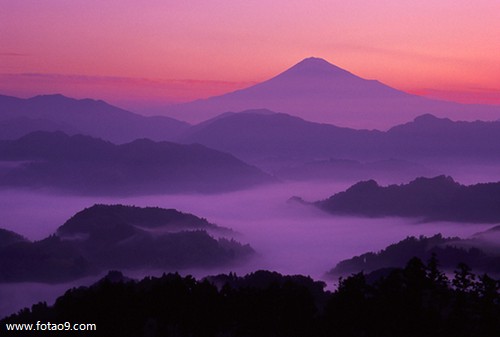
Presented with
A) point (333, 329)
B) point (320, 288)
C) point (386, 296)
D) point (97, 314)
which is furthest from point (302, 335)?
point (320, 288)

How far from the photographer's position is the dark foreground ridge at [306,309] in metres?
50.6

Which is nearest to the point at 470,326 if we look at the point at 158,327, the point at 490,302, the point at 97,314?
the point at 490,302

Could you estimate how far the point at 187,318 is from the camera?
65.3 meters

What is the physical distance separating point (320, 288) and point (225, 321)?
74.9 m

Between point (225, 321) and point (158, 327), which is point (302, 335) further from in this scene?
point (158, 327)

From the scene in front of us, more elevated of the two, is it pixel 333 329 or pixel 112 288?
pixel 112 288

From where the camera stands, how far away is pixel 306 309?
61.0m

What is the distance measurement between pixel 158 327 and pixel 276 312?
12929 mm

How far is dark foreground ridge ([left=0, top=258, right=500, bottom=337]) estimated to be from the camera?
50594mm

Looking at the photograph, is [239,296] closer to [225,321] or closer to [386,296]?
[225,321]

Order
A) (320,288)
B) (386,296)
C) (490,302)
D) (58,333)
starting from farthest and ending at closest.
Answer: (320,288) < (58,333) < (386,296) < (490,302)

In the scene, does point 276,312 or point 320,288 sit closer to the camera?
point 276,312

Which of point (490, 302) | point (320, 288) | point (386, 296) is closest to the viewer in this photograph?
point (490, 302)

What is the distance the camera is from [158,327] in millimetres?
65500
